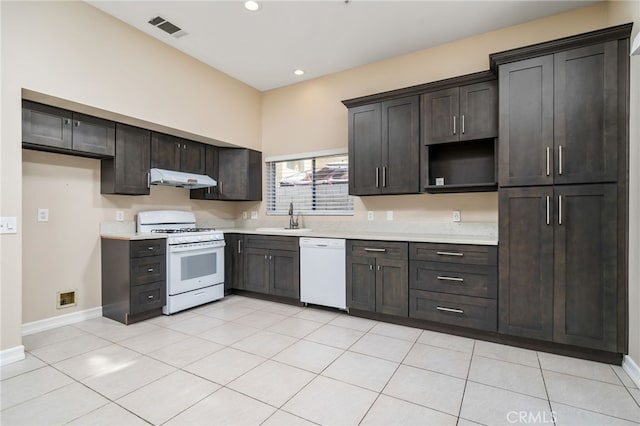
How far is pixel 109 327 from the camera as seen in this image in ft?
10.5

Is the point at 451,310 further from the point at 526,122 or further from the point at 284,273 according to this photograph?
the point at 284,273

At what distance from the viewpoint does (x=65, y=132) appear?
303cm

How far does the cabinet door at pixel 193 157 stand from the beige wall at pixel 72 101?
32cm

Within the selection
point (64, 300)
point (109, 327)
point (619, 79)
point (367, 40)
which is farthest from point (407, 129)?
point (64, 300)

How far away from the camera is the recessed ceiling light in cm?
291

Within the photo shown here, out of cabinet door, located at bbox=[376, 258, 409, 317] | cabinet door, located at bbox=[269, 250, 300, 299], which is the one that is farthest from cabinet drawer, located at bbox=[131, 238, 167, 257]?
cabinet door, located at bbox=[376, 258, 409, 317]

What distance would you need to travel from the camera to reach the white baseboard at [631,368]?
2.14m

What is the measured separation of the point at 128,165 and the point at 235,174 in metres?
1.51

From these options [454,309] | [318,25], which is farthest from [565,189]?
[318,25]

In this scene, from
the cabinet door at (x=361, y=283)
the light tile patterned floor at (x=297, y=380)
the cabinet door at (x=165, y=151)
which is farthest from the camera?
the cabinet door at (x=165, y=151)

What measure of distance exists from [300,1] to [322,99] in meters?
1.65

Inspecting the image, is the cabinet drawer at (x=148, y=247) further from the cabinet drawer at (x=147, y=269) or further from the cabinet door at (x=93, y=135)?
the cabinet door at (x=93, y=135)

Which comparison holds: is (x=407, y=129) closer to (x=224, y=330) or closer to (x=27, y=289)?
(x=224, y=330)

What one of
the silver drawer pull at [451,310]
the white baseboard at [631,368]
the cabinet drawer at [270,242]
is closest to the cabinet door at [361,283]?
the silver drawer pull at [451,310]
